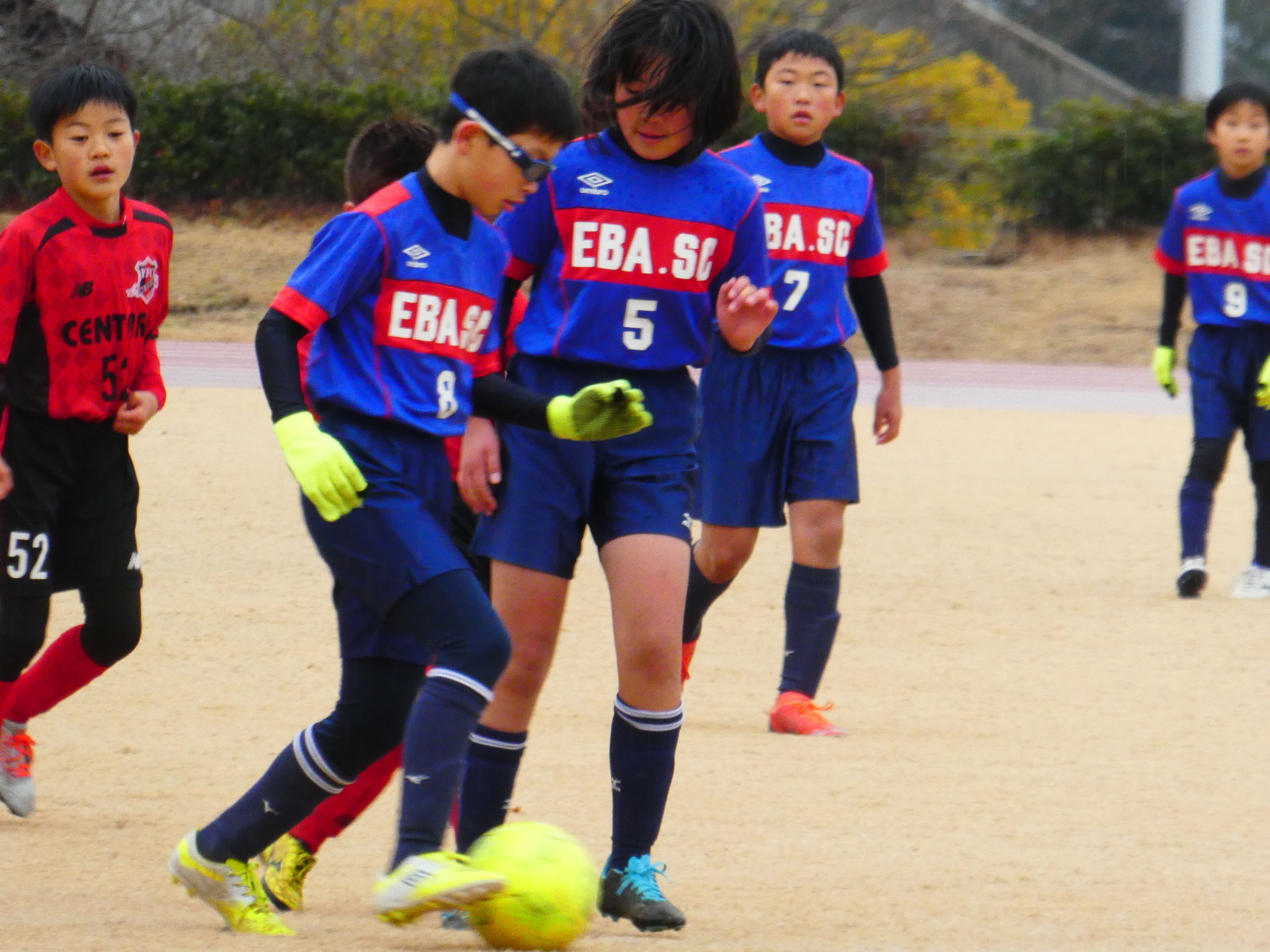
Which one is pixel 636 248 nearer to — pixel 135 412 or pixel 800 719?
pixel 135 412

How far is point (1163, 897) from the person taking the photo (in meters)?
3.98

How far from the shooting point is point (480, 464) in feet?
12.5

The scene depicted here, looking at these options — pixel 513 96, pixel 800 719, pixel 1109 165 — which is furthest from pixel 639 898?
pixel 1109 165

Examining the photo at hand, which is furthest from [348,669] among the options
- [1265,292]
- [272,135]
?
[272,135]

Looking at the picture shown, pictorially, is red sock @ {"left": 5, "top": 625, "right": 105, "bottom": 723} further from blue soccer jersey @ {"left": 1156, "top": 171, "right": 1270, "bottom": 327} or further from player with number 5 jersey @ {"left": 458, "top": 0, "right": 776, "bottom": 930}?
blue soccer jersey @ {"left": 1156, "top": 171, "right": 1270, "bottom": 327}

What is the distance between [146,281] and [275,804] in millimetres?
1567

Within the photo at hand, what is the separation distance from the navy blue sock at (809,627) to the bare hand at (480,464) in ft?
6.87

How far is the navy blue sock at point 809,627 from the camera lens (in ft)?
18.8

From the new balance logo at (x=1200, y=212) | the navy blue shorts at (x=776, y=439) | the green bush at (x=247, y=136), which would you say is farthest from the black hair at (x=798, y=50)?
the green bush at (x=247, y=136)

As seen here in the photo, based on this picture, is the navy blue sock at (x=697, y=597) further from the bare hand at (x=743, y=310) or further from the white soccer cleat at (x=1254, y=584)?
the white soccer cleat at (x=1254, y=584)

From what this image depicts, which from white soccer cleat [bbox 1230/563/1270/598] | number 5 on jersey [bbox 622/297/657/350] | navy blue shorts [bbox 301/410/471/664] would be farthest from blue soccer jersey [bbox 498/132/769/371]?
white soccer cleat [bbox 1230/563/1270/598]

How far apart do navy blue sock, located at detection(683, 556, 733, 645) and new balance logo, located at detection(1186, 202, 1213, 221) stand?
134 inches

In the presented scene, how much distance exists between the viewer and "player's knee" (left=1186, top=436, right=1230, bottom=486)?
8.00 m

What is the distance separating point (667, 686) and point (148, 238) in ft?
5.85
